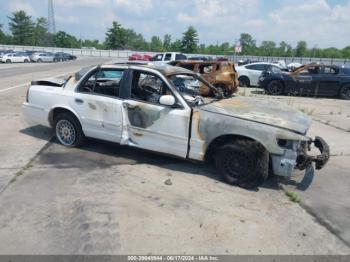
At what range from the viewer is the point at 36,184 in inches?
196

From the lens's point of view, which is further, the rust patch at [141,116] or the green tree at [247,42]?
the green tree at [247,42]

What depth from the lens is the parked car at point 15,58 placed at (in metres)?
45.1

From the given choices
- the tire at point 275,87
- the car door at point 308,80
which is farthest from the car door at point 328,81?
the tire at point 275,87

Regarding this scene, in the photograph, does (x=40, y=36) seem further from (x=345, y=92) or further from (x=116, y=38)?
(x=345, y=92)

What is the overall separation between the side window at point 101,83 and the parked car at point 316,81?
38.2ft

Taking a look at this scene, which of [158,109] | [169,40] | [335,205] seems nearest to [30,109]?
[158,109]

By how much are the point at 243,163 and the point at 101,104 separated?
2.56m

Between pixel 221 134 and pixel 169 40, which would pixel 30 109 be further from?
pixel 169 40

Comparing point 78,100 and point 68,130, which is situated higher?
point 78,100

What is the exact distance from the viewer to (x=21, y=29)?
99625 millimetres

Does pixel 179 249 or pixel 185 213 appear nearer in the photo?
pixel 179 249

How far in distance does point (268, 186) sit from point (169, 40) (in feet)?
430

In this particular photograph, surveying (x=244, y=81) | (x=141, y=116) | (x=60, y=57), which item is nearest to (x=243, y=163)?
(x=141, y=116)

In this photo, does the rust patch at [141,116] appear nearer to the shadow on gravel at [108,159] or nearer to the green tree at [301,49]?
the shadow on gravel at [108,159]
